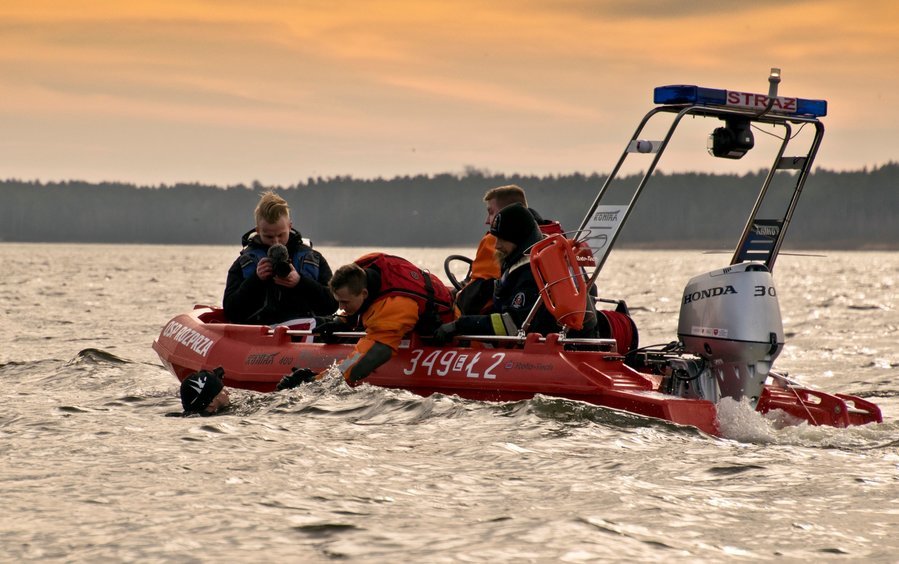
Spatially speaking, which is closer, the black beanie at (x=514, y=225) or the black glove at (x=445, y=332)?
the black beanie at (x=514, y=225)

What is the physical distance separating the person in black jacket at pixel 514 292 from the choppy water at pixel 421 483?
1.78 ft

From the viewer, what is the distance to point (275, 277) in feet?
28.5

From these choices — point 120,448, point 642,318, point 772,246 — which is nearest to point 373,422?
point 120,448

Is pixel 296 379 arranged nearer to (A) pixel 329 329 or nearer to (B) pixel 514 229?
(A) pixel 329 329

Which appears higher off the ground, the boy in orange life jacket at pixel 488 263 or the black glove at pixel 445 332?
the boy in orange life jacket at pixel 488 263

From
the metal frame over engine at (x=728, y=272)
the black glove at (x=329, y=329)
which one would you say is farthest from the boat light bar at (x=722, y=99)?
the black glove at (x=329, y=329)

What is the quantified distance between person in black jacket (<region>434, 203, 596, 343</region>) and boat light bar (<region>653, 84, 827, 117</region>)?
3.77 ft

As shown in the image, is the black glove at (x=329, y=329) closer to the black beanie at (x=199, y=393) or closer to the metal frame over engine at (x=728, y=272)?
the black beanie at (x=199, y=393)

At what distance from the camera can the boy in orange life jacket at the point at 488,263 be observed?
25.7ft

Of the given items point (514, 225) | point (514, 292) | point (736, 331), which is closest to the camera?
point (736, 331)

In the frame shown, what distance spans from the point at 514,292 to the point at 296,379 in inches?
64.3

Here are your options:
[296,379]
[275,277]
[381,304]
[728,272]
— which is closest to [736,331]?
[728,272]

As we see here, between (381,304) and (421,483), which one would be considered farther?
(381,304)

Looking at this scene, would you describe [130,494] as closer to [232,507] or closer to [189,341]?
[232,507]
